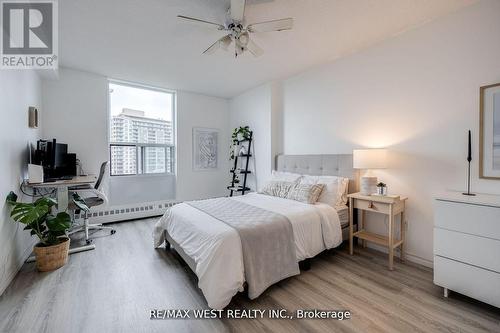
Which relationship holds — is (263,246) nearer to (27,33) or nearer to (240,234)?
(240,234)

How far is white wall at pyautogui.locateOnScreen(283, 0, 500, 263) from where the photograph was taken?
78.2 inches

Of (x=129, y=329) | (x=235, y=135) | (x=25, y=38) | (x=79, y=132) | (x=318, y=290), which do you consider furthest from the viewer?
(x=235, y=135)

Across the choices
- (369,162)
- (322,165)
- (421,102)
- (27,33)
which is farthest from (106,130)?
(421,102)

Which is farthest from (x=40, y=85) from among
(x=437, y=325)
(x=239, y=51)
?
(x=437, y=325)

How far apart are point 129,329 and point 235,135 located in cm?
363

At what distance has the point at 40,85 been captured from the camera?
10.5 ft

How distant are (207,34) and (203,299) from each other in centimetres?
270

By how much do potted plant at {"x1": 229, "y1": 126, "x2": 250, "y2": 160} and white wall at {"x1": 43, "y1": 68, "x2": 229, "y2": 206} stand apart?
279mm

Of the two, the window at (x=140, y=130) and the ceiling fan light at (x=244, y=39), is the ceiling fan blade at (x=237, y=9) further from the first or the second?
the window at (x=140, y=130)

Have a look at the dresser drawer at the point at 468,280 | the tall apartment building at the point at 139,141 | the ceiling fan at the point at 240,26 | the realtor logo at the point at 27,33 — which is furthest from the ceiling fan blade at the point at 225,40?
the dresser drawer at the point at 468,280

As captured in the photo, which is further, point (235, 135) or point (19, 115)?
point (235, 135)

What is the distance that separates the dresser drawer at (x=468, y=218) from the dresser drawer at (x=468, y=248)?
46 millimetres

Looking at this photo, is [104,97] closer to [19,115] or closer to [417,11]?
[19,115]

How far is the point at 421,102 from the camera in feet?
7.63
